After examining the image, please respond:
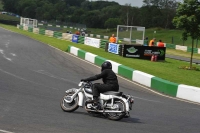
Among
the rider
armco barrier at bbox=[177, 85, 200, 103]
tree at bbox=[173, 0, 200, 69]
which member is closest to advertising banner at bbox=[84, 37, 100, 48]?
tree at bbox=[173, 0, 200, 69]

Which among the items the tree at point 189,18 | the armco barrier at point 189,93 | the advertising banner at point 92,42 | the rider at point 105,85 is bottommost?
the armco barrier at point 189,93

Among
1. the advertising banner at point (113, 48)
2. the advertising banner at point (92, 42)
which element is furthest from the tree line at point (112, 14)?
the advertising banner at point (113, 48)

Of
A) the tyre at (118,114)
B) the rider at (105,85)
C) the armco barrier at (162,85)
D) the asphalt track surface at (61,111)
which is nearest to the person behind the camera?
the asphalt track surface at (61,111)

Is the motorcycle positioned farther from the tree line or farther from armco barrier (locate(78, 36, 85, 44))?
the tree line

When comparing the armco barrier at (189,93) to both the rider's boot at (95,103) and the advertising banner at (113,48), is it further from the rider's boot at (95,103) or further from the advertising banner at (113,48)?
the advertising banner at (113,48)

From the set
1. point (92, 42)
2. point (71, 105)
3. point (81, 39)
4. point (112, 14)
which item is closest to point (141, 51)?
point (92, 42)

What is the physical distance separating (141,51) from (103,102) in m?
23.7

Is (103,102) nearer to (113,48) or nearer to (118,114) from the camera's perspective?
(118,114)

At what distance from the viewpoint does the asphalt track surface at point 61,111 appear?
9383 millimetres

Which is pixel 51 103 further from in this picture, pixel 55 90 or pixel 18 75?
pixel 18 75

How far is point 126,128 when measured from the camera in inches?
384

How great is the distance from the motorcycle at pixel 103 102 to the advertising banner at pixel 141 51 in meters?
23.1

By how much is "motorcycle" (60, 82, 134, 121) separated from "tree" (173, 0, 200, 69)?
1915cm

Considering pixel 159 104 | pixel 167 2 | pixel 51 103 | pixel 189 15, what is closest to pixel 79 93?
pixel 51 103
